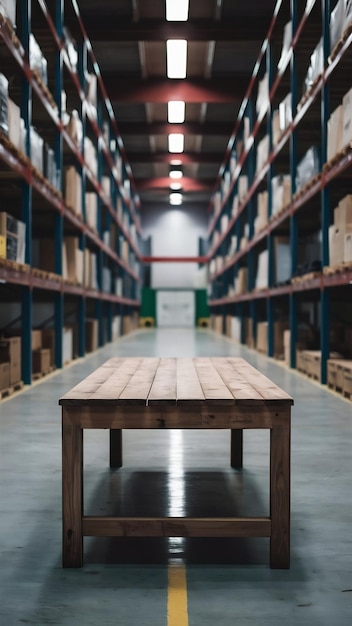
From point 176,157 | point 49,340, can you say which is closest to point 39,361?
point 49,340

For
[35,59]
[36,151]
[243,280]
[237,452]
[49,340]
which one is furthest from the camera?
[243,280]

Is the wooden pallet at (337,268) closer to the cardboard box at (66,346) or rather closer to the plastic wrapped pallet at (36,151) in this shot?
the plastic wrapped pallet at (36,151)

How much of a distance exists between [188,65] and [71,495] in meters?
15.1

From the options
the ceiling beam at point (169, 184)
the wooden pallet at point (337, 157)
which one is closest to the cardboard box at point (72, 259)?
the wooden pallet at point (337, 157)

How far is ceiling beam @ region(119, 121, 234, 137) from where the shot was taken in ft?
66.5

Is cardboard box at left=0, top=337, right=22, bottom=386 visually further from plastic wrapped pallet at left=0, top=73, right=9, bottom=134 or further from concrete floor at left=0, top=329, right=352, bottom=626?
plastic wrapped pallet at left=0, top=73, right=9, bottom=134

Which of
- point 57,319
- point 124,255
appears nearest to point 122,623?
point 57,319

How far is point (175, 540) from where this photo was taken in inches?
102

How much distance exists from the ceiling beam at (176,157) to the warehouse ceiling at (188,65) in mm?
38

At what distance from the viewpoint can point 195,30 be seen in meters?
13.1

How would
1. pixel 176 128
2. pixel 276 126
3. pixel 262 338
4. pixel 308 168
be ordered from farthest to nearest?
pixel 176 128 → pixel 262 338 → pixel 276 126 → pixel 308 168

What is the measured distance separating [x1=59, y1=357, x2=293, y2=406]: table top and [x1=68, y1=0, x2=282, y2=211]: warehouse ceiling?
11180 millimetres

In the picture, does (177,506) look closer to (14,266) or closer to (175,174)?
(14,266)

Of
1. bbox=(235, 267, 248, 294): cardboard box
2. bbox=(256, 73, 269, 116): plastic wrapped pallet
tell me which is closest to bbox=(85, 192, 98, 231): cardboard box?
bbox=(256, 73, 269, 116): plastic wrapped pallet
